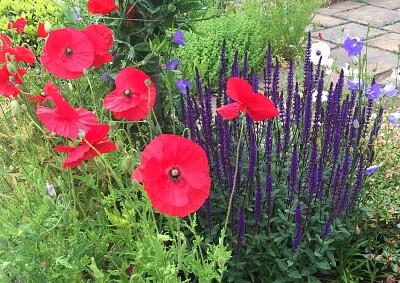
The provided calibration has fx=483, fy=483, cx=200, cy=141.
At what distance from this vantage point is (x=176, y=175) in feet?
3.63

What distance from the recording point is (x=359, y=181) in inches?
76.1

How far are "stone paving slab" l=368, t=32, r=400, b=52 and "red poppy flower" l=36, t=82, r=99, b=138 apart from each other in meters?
3.78

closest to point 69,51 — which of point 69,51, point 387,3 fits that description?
point 69,51

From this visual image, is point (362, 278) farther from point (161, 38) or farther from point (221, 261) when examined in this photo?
point (161, 38)

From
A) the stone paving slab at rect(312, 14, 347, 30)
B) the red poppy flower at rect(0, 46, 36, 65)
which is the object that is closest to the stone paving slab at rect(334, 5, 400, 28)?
the stone paving slab at rect(312, 14, 347, 30)

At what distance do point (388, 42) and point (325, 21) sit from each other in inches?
33.0

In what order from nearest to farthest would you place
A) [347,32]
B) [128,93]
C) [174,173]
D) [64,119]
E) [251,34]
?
[174,173], [64,119], [128,93], [251,34], [347,32]

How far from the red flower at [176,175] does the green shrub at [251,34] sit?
7.38 feet

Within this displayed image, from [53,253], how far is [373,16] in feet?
15.8

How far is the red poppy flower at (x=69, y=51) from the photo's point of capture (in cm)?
151

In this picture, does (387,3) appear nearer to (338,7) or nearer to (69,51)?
(338,7)

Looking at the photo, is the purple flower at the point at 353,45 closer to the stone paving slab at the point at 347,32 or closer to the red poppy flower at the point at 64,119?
the red poppy flower at the point at 64,119

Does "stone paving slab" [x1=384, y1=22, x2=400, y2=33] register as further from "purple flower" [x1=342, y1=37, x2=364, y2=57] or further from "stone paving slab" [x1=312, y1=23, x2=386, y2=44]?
"purple flower" [x1=342, y1=37, x2=364, y2=57]

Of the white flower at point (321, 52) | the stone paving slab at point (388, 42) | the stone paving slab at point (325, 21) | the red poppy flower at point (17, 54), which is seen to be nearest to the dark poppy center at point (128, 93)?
the red poppy flower at point (17, 54)
